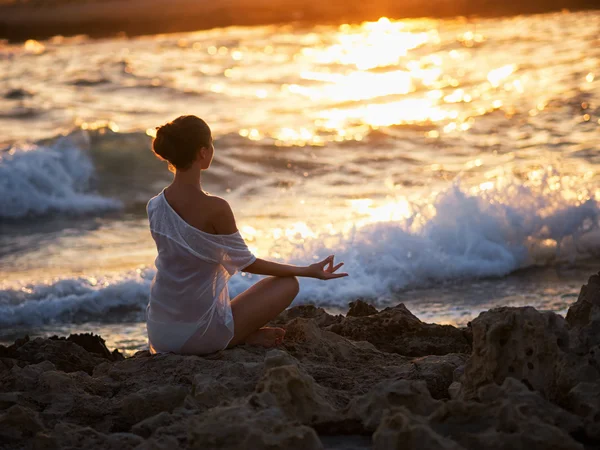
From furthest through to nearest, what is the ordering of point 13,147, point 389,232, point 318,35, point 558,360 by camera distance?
point 318,35
point 13,147
point 389,232
point 558,360

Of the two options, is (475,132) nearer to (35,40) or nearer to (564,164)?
(564,164)

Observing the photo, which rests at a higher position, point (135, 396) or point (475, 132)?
point (475, 132)

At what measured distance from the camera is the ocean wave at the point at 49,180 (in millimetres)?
11438

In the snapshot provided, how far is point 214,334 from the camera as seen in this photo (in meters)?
4.36

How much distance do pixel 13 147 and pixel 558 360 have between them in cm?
1105

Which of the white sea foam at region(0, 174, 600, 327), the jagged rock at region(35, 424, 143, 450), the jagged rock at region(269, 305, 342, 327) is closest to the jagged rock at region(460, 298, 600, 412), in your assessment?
the jagged rock at region(35, 424, 143, 450)

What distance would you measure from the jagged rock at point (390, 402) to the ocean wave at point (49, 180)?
27.8ft

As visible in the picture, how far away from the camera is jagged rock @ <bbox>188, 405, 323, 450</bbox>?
293cm

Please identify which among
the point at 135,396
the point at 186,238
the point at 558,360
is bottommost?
the point at 135,396

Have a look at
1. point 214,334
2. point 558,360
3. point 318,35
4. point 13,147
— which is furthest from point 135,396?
point 318,35

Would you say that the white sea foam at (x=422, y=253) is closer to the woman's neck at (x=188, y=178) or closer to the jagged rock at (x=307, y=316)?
the jagged rock at (x=307, y=316)

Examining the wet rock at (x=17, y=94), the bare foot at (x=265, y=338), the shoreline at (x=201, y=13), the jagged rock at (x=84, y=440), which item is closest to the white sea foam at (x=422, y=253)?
the bare foot at (x=265, y=338)

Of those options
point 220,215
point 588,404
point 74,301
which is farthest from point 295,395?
point 74,301

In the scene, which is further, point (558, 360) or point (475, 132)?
point (475, 132)
